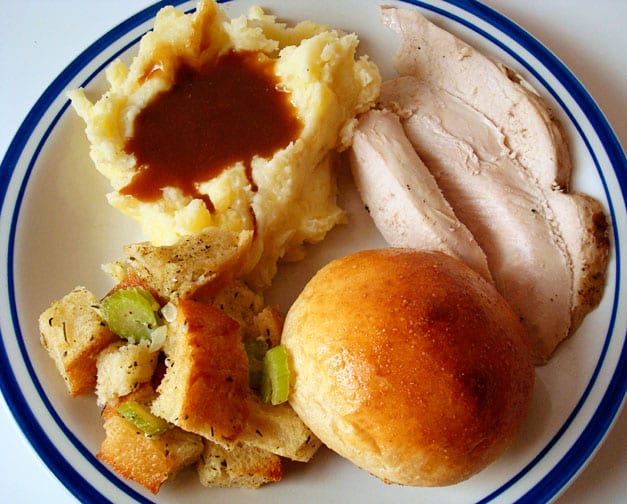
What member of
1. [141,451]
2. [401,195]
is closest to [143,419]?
[141,451]

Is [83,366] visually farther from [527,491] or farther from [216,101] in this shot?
[527,491]

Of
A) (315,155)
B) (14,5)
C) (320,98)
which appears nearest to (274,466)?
(315,155)

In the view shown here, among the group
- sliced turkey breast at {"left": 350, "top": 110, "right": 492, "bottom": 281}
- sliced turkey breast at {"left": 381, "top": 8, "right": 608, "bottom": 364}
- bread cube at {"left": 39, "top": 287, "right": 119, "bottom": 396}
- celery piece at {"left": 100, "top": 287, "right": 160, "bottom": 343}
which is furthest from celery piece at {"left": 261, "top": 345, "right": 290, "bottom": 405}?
sliced turkey breast at {"left": 381, "top": 8, "right": 608, "bottom": 364}

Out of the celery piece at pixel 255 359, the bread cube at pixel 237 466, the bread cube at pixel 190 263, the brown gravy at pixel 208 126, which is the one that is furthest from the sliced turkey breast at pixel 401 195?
the bread cube at pixel 237 466

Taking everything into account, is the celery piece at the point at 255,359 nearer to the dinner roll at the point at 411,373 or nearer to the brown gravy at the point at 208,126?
the dinner roll at the point at 411,373

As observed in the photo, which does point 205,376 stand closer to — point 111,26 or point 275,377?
point 275,377

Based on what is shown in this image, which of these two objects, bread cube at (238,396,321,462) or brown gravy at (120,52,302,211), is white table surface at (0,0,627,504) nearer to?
brown gravy at (120,52,302,211)

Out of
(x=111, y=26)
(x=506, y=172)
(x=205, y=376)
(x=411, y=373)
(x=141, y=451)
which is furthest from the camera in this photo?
(x=111, y=26)
